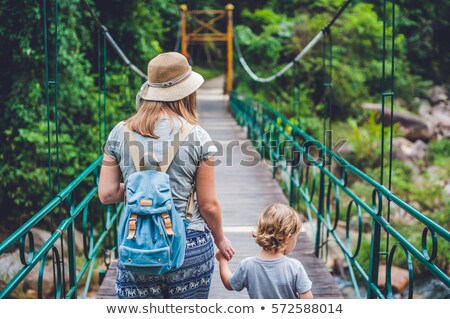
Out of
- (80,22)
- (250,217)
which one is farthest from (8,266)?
(80,22)

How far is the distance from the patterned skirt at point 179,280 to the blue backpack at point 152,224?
8 centimetres

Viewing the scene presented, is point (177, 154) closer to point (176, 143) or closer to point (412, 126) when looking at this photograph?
Answer: point (176, 143)

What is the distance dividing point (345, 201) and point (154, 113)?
877 centimetres

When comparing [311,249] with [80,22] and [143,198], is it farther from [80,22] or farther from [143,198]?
[80,22]

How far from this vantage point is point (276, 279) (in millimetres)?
1915

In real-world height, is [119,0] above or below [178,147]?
above

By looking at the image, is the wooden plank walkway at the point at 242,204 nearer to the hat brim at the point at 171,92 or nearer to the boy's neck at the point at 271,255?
the boy's neck at the point at 271,255

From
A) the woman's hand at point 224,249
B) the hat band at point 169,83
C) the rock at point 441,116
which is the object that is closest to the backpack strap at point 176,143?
the hat band at point 169,83

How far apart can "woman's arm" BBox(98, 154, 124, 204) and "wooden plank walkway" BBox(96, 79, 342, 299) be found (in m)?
1.47

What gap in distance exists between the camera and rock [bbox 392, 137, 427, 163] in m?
12.6

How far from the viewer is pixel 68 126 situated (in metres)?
7.56

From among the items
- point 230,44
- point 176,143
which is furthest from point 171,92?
point 230,44

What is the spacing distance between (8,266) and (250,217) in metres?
2.81

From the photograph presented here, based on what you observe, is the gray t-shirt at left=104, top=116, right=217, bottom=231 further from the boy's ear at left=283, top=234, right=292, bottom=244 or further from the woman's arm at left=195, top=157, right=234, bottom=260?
the boy's ear at left=283, top=234, right=292, bottom=244
